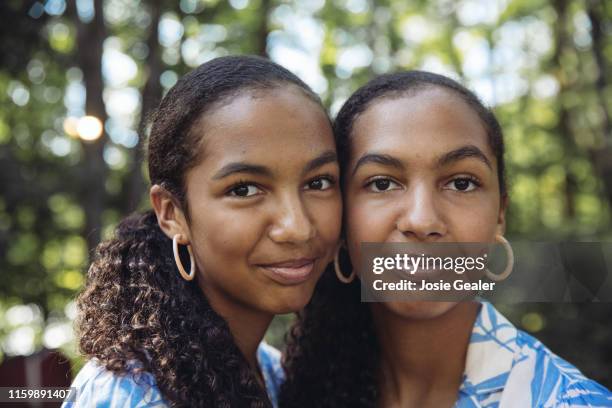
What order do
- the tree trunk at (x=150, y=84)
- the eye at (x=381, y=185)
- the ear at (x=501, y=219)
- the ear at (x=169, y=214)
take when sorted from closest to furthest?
the ear at (x=169, y=214)
the eye at (x=381, y=185)
the ear at (x=501, y=219)
the tree trunk at (x=150, y=84)

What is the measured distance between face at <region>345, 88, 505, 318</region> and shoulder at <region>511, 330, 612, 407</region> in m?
0.36

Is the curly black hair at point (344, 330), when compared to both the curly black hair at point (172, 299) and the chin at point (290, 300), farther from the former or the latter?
the chin at point (290, 300)

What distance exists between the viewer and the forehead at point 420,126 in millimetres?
2359

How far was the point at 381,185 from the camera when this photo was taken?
96.7 inches

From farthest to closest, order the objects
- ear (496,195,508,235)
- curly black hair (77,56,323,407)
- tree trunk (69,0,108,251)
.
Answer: tree trunk (69,0,108,251), ear (496,195,508,235), curly black hair (77,56,323,407)

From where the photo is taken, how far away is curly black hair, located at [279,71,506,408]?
2602 millimetres

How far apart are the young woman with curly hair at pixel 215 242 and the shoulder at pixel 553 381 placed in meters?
0.90

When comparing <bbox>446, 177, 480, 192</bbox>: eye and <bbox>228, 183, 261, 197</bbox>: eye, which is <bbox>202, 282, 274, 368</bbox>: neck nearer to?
<bbox>228, 183, 261, 197</bbox>: eye

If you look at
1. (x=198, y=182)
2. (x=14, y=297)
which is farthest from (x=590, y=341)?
(x=14, y=297)

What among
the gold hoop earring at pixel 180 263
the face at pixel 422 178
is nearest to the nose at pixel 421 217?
the face at pixel 422 178

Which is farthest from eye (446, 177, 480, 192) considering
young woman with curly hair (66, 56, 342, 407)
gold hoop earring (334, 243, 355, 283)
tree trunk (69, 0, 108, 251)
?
tree trunk (69, 0, 108, 251)

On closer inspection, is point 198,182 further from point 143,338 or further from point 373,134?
point 373,134

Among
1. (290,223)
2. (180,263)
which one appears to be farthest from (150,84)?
(290,223)

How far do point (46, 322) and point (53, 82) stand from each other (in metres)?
4.24
